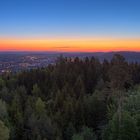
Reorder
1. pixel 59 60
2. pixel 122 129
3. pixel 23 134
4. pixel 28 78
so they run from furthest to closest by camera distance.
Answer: pixel 59 60
pixel 28 78
pixel 23 134
pixel 122 129

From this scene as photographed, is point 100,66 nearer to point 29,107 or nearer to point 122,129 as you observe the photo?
point 29,107

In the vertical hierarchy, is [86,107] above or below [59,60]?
below

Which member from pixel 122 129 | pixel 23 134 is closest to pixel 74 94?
pixel 23 134

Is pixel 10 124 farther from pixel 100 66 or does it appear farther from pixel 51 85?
pixel 100 66

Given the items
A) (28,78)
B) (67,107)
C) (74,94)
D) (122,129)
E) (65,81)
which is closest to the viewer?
(122,129)

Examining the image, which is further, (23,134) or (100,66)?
(100,66)

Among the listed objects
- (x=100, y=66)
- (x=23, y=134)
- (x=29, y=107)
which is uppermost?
(x=100, y=66)
